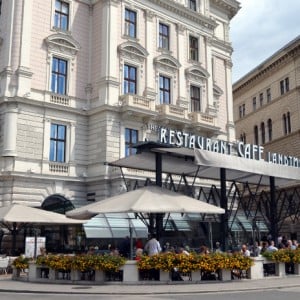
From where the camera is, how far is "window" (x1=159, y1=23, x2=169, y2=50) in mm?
42625

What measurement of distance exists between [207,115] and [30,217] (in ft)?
74.1

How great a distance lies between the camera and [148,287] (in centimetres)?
1744

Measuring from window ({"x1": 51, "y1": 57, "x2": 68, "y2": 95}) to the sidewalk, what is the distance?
1973 cm

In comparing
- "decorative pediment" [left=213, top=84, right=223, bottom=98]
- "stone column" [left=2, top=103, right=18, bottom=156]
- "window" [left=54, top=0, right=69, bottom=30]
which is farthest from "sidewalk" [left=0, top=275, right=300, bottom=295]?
"decorative pediment" [left=213, top=84, right=223, bottom=98]

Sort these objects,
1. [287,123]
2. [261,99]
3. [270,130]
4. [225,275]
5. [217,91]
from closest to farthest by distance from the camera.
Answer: [225,275] < [217,91] < [287,123] < [270,130] < [261,99]

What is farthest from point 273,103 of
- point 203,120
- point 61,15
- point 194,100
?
point 61,15

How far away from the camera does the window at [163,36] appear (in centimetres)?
4262

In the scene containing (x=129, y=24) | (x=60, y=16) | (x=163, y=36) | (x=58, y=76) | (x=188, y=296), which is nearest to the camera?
(x=188, y=296)

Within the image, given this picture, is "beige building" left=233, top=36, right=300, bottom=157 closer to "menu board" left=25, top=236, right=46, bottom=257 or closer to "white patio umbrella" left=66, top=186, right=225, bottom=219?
"menu board" left=25, top=236, right=46, bottom=257

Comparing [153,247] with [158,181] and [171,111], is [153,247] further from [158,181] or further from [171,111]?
[171,111]

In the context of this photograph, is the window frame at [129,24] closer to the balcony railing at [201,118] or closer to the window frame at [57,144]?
the balcony railing at [201,118]

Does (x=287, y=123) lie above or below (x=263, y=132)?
below

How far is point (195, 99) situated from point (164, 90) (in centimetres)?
381

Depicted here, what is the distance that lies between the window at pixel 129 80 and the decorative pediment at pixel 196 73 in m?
6.07
